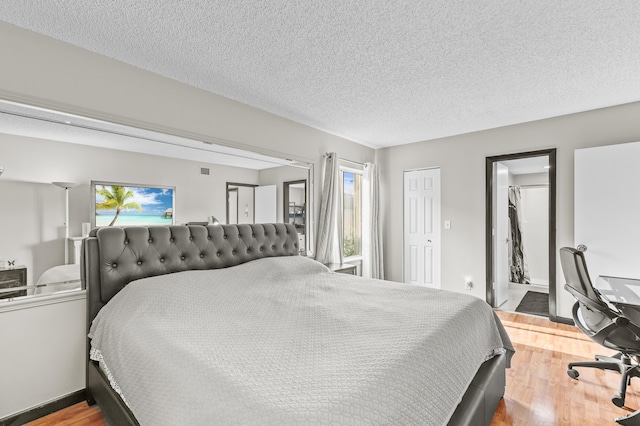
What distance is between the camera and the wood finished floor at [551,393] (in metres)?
1.90

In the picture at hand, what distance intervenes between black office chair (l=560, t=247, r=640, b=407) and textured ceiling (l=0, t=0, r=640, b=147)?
1445 mm

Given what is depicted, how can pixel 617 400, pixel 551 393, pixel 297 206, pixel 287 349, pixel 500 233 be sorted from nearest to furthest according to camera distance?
1. pixel 287 349
2. pixel 617 400
3. pixel 551 393
4. pixel 297 206
5. pixel 500 233

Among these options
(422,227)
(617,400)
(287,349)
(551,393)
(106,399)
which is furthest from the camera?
(422,227)

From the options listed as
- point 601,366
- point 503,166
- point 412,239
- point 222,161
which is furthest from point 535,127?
point 222,161

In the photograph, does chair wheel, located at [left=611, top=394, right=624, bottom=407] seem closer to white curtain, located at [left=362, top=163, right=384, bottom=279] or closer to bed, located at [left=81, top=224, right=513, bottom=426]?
bed, located at [left=81, top=224, right=513, bottom=426]

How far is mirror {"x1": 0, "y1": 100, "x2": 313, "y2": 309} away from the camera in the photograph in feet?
6.00

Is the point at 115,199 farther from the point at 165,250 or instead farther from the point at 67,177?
the point at 165,250

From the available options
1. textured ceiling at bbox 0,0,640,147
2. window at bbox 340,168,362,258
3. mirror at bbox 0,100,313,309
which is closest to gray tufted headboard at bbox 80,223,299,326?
mirror at bbox 0,100,313,309

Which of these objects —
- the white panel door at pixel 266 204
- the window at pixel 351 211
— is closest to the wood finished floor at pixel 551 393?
the white panel door at pixel 266 204

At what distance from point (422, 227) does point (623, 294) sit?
2.65 m

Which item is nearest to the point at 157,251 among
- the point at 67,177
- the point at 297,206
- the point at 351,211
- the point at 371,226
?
the point at 67,177

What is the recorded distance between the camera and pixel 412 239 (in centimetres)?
480

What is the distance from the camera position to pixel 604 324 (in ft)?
6.72

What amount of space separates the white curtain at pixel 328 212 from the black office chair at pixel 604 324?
237 centimetres
